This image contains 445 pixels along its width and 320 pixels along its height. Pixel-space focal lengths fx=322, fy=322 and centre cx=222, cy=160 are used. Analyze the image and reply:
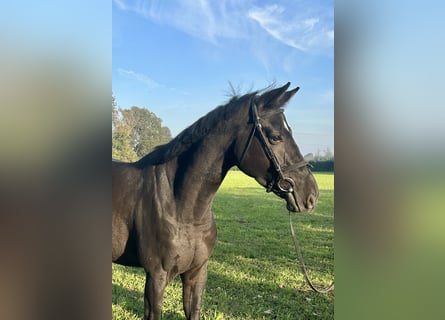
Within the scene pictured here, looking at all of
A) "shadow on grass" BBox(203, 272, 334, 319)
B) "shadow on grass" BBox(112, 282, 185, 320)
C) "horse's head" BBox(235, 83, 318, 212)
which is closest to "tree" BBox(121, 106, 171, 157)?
"horse's head" BBox(235, 83, 318, 212)

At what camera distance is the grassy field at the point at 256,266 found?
3039 millimetres

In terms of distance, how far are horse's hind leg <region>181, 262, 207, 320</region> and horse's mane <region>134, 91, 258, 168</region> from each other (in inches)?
32.4

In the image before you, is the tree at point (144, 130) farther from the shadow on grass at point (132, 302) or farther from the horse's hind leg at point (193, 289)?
the shadow on grass at point (132, 302)

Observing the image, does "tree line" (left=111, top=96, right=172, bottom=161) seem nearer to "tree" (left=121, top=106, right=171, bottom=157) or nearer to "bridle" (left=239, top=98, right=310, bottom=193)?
"tree" (left=121, top=106, right=171, bottom=157)

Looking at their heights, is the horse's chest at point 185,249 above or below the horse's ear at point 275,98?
below

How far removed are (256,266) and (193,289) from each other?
1.57 metres

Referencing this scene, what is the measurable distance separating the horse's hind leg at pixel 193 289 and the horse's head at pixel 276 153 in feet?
2.69

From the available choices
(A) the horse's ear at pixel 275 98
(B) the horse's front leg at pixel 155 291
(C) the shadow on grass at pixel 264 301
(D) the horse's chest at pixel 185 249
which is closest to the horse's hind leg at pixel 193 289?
(D) the horse's chest at pixel 185 249

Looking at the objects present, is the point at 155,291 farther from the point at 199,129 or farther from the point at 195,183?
the point at 199,129

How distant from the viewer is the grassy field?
304 centimetres

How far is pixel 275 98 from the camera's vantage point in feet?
6.51
